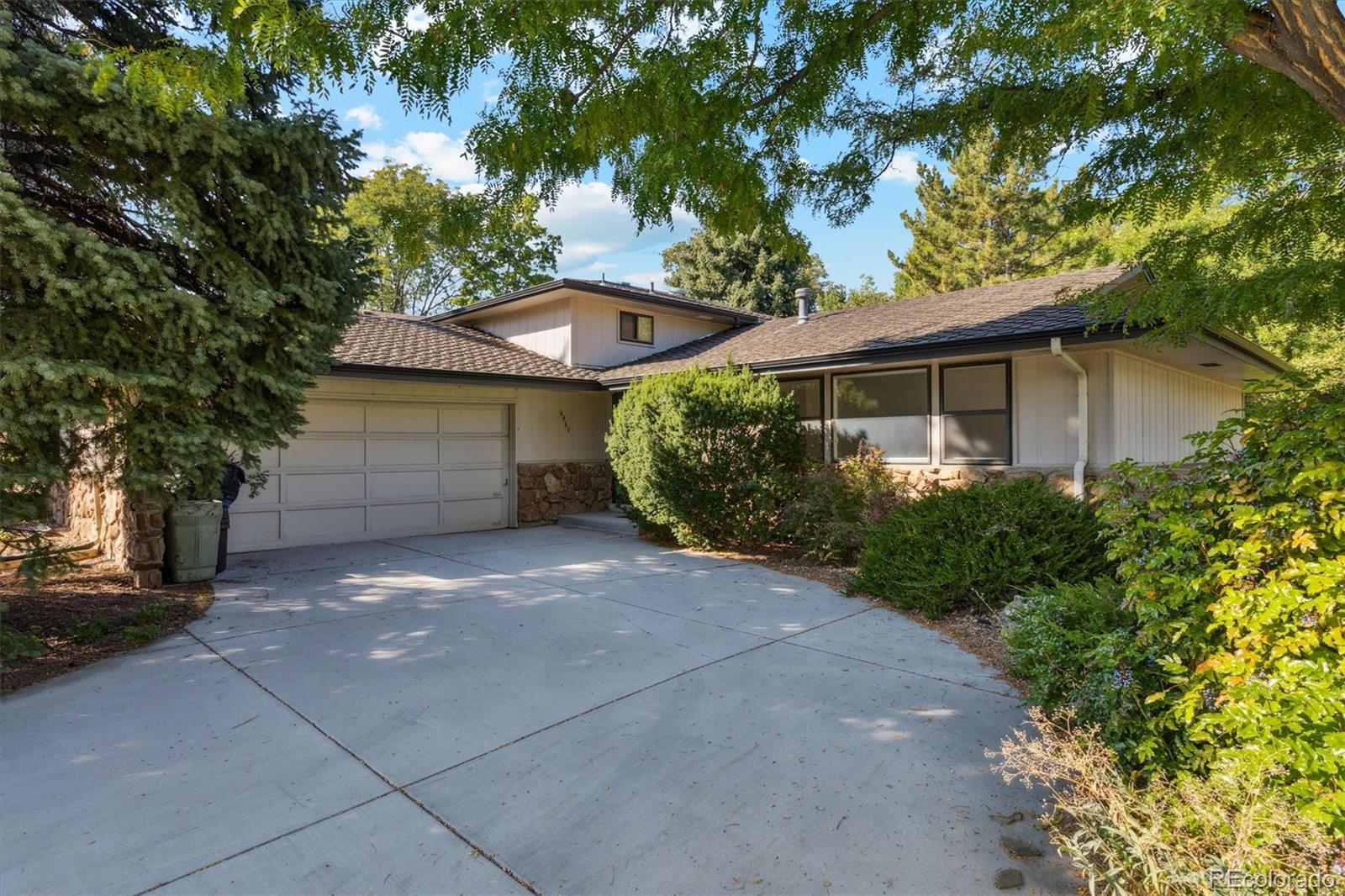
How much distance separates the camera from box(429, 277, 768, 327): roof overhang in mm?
12938

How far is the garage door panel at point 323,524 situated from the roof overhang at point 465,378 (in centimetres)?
217

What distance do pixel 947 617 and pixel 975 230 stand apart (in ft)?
76.7

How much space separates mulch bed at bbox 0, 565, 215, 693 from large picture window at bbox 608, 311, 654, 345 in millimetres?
9082

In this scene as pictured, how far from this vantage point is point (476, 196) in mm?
4844

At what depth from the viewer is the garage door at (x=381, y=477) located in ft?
31.5

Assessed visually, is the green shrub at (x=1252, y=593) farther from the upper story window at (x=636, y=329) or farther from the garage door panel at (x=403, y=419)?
the upper story window at (x=636, y=329)

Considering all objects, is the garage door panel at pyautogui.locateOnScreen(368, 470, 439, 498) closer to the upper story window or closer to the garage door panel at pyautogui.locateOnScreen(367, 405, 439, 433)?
the garage door panel at pyautogui.locateOnScreen(367, 405, 439, 433)

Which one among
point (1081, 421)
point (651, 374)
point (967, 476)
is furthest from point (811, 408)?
point (1081, 421)

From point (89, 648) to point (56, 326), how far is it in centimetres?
237

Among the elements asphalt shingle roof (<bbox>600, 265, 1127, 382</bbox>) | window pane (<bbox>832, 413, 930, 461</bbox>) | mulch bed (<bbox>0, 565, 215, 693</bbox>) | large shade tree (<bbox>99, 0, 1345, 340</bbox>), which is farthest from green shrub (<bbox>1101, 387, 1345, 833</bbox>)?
window pane (<bbox>832, 413, 930, 461</bbox>)

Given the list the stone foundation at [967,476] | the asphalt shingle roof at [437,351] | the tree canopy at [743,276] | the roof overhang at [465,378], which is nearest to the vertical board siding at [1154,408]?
the stone foundation at [967,476]

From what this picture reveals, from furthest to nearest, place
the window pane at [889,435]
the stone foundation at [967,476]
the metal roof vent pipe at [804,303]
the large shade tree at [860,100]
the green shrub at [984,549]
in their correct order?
the metal roof vent pipe at [804,303]
the window pane at [889,435]
the stone foundation at [967,476]
the green shrub at [984,549]
the large shade tree at [860,100]

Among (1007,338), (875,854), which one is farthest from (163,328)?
(1007,338)

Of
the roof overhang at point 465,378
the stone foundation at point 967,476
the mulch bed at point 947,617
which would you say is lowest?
the mulch bed at point 947,617
